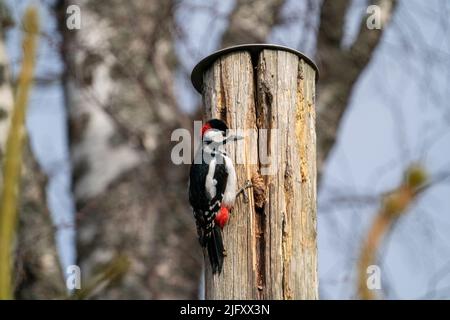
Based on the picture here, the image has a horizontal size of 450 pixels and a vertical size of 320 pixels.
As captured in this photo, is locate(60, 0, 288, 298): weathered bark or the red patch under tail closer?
the red patch under tail

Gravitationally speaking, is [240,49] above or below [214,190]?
above

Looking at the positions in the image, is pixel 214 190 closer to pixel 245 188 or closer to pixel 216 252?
pixel 245 188

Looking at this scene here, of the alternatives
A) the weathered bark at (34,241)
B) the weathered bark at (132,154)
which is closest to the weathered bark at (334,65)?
the weathered bark at (132,154)

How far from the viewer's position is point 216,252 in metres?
Result: 3.09

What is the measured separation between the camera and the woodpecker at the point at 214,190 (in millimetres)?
3166

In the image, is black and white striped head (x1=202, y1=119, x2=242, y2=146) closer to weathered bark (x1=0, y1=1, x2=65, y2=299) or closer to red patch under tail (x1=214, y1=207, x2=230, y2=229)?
red patch under tail (x1=214, y1=207, x2=230, y2=229)

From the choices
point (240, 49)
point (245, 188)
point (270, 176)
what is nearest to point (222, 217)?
point (245, 188)

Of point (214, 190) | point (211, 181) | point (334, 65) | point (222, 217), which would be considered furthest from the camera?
point (334, 65)

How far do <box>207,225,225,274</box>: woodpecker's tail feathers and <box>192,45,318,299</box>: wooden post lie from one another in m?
0.02

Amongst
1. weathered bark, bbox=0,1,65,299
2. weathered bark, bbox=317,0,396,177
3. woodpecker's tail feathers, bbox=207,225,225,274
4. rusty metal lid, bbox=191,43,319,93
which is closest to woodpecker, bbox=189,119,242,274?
woodpecker's tail feathers, bbox=207,225,225,274

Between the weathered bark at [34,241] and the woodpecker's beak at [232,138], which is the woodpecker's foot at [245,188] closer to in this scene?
the woodpecker's beak at [232,138]

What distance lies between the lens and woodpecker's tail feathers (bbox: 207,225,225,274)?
121 inches

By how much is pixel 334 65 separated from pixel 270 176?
3637 millimetres

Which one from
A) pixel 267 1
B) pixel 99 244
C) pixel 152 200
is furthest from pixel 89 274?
pixel 267 1
